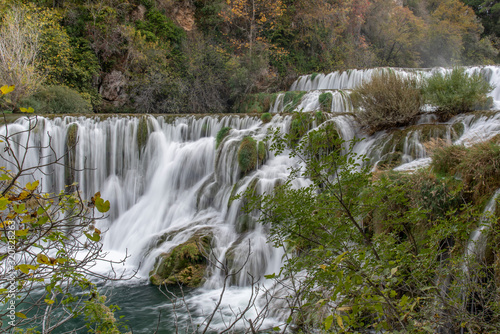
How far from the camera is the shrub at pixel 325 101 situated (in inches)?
485

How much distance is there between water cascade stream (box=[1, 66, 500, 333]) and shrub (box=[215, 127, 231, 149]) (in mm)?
224

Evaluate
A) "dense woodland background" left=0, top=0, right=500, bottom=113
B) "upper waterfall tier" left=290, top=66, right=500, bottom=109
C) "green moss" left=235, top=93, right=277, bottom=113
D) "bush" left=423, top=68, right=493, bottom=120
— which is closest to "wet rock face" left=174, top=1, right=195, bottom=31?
"dense woodland background" left=0, top=0, right=500, bottom=113

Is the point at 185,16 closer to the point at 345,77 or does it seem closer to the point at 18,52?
the point at 18,52

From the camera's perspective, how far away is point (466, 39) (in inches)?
970

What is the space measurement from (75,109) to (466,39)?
2725cm

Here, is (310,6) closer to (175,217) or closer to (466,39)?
(466,39)

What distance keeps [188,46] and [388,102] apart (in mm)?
12762

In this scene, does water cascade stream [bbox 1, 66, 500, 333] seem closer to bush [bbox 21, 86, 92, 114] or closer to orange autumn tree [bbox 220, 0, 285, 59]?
bush [bbox 21, 86, 92, 114]

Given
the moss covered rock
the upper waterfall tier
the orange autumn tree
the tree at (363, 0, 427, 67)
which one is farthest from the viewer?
the tree at (363, 0, 427, 67)

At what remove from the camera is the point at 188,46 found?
58.2 feet

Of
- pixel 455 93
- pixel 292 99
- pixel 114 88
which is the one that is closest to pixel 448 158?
pixel 455 93

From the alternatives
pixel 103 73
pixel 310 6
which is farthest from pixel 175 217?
pixel 310 6

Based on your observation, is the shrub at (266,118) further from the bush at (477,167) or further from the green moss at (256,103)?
the bush at (477,167)

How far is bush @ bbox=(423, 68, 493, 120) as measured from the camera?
7.77 m
